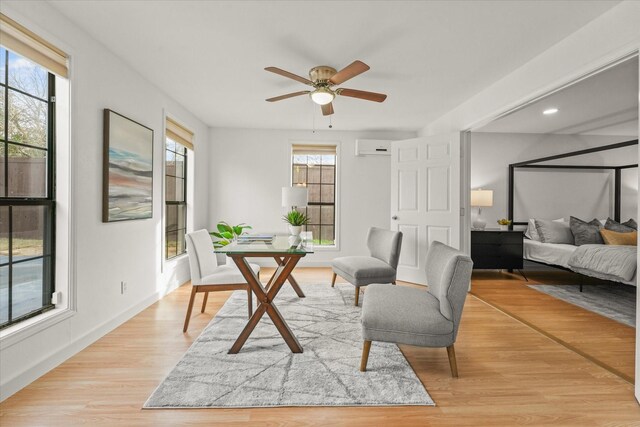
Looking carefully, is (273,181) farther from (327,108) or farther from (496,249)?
(496,249)

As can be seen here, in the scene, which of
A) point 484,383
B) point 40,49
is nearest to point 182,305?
point 40,49

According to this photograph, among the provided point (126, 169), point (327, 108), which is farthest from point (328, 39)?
point (126, 169)

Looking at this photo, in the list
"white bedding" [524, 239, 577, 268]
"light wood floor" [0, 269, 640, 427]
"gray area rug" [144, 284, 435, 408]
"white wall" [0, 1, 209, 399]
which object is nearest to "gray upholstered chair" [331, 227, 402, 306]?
"gray area rug" [144, 284, 435, 408]

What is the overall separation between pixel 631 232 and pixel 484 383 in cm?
423

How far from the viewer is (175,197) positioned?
178 inches

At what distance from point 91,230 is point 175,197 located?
76.9 inches

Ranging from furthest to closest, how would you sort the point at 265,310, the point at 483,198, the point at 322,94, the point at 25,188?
the point at 483,198
the point at 322,94
the point at 265,310
the point at 25,188

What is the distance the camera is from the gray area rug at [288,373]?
6.06 ft

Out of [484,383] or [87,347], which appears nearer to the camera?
[484,383]

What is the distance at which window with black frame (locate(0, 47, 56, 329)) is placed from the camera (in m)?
1.97

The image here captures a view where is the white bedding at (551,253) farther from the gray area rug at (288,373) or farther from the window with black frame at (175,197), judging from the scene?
the window with black frame at (175,197)

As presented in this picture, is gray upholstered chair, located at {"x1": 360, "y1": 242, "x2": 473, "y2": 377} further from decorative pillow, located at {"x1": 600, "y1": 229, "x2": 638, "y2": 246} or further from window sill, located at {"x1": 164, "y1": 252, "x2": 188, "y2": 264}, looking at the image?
decorative pillow, located at {"x1": 600, "y1": 229, "x2": 638, "y2": 246}

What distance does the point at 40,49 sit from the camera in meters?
2.09

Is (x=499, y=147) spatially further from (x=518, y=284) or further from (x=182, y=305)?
(x=182, y=305)
